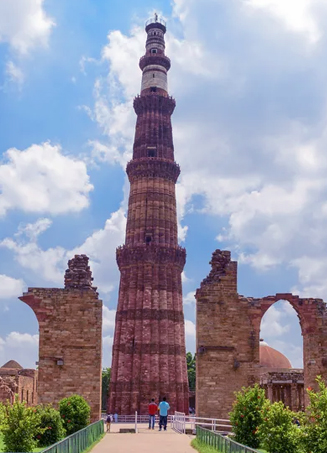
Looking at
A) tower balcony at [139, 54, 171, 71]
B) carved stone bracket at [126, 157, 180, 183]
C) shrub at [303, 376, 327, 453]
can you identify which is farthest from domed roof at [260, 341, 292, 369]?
shrub at [303, 376, 327, 453]

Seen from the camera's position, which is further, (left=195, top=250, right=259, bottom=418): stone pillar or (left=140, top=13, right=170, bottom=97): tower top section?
(left=140, top=13, right=170, bottom=97): tower top section

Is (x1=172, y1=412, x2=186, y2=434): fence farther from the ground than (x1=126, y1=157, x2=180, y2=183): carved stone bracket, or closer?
closer

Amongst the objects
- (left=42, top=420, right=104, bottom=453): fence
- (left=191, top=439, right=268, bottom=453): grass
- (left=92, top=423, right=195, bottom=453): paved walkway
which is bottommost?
(left=92, top=423, right=195, bottom=453): paved walkway

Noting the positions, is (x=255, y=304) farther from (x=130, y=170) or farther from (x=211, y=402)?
(x=130, y=170)

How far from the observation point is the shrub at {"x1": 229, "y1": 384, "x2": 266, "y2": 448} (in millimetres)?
15906

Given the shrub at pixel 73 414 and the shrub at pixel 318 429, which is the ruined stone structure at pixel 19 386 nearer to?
the shrub at pixel 73 414

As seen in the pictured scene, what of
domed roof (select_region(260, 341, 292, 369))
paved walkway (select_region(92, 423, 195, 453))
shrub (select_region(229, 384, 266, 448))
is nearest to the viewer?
paved walkway (select_region(92, 423, 195, 453))

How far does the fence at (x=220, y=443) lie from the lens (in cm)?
1177

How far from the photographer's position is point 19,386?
134 ft

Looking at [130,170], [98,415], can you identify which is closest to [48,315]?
[98,415]

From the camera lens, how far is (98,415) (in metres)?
22.9

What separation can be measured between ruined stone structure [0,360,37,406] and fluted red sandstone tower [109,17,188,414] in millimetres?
6118

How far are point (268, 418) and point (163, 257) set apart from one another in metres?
27.5

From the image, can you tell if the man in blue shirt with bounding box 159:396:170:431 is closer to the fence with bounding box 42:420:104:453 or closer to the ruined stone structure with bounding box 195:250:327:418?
the ruined stone structure with bounding box 195:250:327:418
